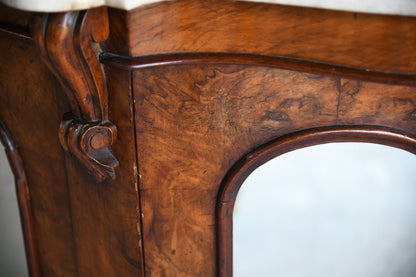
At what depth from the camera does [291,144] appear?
78 cm

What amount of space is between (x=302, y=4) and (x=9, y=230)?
0.76 m

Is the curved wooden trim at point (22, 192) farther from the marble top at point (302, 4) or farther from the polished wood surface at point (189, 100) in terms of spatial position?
the marble top at point (302, 4)

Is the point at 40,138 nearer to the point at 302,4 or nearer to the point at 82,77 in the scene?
the point at 82,77

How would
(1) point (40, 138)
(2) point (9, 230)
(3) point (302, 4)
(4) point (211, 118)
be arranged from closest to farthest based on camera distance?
(3) point (302, 4) → (4) point (211, 118) → (1) point (40, 138) → (2) point (9, 230)

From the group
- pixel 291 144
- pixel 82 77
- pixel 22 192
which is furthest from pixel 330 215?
pixel 22 192

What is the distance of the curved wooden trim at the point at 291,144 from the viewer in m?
0.76

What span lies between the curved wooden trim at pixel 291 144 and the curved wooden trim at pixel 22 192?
40 cm

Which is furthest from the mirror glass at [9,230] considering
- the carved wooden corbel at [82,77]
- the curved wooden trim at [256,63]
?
the curved wooden trim at [256,63]

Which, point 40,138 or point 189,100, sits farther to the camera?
point 40,138

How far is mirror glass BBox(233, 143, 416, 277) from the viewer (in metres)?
0.79

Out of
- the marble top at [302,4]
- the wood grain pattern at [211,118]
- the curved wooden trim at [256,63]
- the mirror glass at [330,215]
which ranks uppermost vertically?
the marble top at [302,4]

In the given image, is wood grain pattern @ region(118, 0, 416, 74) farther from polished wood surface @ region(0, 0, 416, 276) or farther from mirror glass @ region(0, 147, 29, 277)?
mirror glass @ region(0, 147, 29, 277)

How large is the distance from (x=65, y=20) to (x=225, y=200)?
36cm

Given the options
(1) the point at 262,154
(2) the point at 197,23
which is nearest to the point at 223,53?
(2) the point at 197,23
